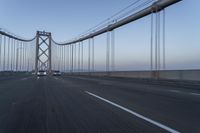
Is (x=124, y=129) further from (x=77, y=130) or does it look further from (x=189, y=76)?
(x=189, y=76)

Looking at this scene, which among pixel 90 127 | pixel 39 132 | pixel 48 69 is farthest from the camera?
pixel 48 69

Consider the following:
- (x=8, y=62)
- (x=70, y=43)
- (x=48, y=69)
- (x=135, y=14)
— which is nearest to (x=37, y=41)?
(x=48, y=69)

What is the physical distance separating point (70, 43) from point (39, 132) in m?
89.4

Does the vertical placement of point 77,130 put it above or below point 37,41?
below

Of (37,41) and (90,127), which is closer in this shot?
(90,127)

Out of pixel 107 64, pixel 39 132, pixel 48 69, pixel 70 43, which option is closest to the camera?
pixel 39 132

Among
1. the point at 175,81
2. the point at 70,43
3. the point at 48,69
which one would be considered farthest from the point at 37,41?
the point at 175,81

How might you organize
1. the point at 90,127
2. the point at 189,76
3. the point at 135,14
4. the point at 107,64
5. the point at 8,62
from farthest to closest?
1. the point at 8,62
2. the point at 107,64
3. the point at 135,14
4. the point at 189,76
5. the point at 90,127

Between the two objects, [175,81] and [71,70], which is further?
[71,70]

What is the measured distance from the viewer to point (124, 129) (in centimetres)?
749

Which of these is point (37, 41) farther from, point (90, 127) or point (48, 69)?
point (90, 127)

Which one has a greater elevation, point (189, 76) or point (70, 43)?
point (70, 43)

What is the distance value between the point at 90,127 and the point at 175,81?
26.4 metres

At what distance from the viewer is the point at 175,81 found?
33.2 m
